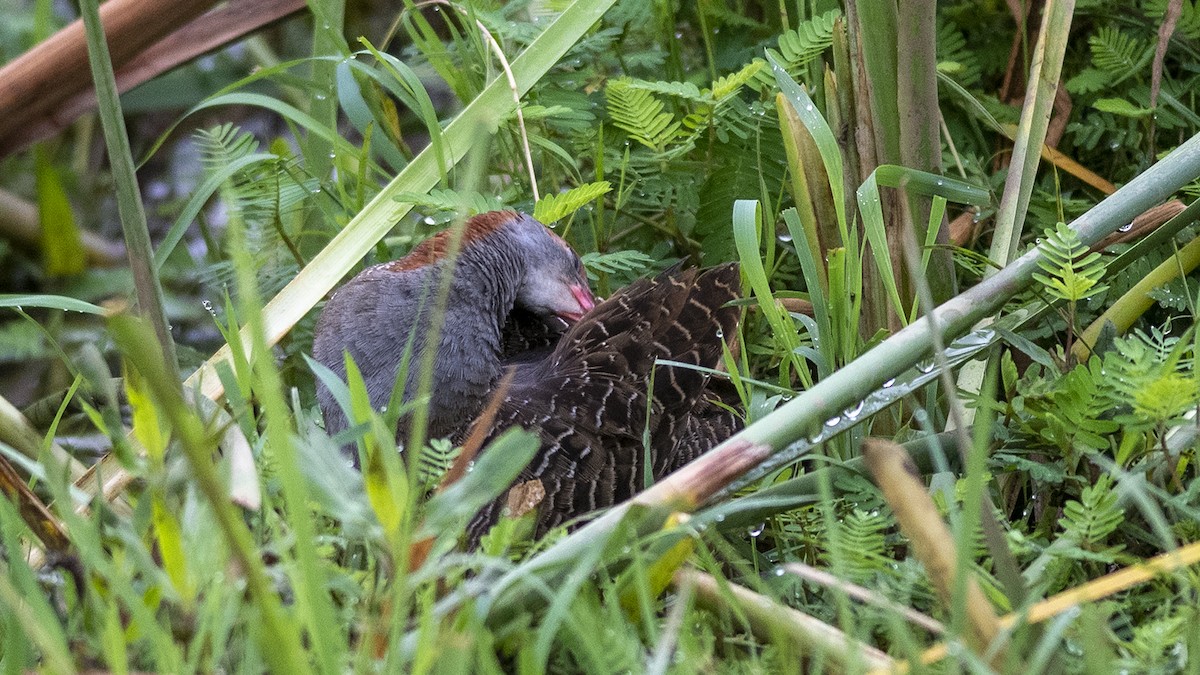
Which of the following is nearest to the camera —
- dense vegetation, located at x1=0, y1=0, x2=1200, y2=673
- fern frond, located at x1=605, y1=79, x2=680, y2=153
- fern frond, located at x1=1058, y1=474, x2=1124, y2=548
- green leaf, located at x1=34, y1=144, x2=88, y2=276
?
dense vegetation, located at x1=0, y1=0, x2=1200, y2=673

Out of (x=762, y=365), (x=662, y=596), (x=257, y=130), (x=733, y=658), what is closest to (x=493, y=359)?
(x=762, y=365)

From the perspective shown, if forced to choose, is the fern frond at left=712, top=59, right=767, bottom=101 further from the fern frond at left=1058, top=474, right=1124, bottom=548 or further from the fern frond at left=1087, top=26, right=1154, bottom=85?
the fern frond at left=1058, top=474, right=1124, bottom=548

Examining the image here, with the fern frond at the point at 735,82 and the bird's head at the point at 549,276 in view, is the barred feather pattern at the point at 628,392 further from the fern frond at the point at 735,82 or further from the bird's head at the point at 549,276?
the fern frond at the point at 735,82

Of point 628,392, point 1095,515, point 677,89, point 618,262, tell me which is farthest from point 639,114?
point 1095,515

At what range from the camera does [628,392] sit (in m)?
2.50

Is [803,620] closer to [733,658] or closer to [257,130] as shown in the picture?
[733,658]

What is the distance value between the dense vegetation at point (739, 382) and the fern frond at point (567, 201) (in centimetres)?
1

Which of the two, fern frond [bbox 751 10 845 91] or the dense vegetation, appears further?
fern frond [bbox 751 10 845 91]

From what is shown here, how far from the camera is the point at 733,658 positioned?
1555 millimetres

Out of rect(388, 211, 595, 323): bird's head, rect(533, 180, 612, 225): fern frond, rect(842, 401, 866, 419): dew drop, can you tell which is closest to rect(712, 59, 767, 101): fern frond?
rect(533, 180, 612, 225): fern frond

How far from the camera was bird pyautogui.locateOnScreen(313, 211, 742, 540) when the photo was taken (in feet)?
7.88

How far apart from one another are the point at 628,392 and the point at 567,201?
1.28 ft

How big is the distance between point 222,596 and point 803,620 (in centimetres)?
61

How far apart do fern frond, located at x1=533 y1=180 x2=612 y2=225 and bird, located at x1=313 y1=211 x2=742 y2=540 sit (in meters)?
0.07
